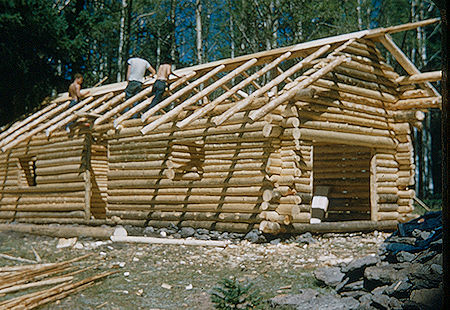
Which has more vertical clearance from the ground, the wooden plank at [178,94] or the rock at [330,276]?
the wooden plank at [178,94]

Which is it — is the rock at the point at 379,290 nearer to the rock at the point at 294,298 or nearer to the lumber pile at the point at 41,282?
the rock at the point at 294,298

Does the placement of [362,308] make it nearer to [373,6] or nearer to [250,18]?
[250,18]

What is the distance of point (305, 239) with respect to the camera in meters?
10.0

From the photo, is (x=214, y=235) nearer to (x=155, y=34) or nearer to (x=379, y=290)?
(x=379, y=290)

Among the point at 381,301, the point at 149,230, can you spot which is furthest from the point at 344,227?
the point at 381,301

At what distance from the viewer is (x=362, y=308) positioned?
5.20m

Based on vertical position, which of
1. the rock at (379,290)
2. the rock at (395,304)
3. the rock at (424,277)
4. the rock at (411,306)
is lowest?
the rock at (379,290)

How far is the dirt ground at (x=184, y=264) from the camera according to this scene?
6.48 meters

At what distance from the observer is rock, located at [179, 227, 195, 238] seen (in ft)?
35.7

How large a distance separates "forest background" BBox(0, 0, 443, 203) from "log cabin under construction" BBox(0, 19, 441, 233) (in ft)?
15.5

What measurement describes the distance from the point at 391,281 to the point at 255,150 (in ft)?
17.0

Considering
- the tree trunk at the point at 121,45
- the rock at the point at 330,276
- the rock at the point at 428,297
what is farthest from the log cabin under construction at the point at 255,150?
the tree trunk at the point at 121,45

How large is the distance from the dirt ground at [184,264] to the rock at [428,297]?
6.82 feet

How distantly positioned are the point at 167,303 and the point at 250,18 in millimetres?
19600
